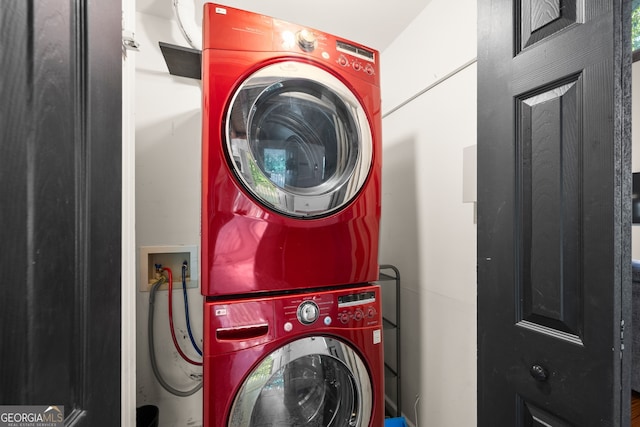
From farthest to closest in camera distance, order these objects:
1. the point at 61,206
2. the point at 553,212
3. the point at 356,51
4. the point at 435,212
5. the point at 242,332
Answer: the point at 435,212
the point at 356,51
the point at 242,332
the point at 553,212
the point at 61,206

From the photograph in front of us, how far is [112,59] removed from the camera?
583mm

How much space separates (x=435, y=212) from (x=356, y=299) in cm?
69

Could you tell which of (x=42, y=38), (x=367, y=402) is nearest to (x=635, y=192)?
(x=367, y=402)

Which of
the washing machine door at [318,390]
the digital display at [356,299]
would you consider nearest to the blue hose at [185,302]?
the washing machine door at [318,390]

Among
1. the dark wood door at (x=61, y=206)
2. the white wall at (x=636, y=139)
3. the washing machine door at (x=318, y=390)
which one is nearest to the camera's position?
the dark wood door at (x=61, y=206)

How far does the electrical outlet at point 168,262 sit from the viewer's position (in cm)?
160

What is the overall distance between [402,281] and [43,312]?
1695 millimetres

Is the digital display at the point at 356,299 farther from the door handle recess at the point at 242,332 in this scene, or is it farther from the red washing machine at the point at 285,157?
the door handle recess at the point at 242,332

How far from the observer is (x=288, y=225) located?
3.53 feet

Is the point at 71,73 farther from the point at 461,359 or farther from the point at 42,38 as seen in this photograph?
the point at 461,359

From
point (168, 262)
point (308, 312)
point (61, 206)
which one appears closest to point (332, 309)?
point (308, 312)

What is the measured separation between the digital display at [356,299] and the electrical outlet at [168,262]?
1.02 m

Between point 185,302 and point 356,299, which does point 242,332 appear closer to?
point 356,299

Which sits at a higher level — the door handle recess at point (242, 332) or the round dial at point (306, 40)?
the round dial at point (306, 40)
